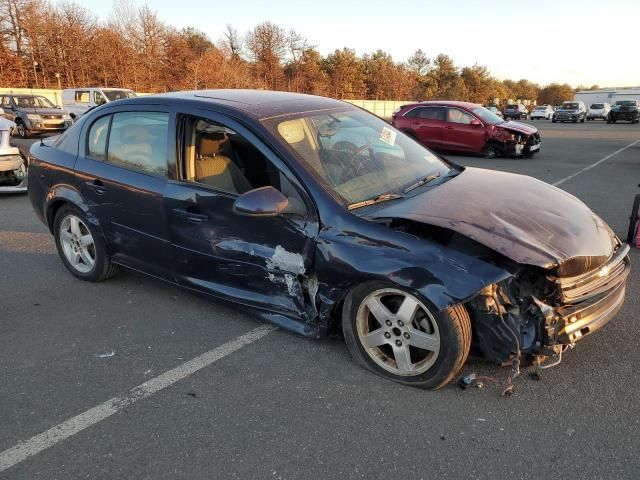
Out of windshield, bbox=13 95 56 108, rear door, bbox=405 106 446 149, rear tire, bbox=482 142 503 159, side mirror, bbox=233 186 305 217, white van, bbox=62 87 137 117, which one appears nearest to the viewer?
side mirror, bbox=233 186 305 217

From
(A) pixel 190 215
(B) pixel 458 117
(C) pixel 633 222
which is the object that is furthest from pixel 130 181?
(B) pixel 458 117

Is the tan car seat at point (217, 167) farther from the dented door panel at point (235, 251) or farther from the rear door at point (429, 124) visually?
the rear door at point (429, 124)

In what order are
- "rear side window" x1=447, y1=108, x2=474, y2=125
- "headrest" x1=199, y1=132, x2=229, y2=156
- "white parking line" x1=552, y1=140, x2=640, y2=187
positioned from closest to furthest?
"headrest" x1=199, y1=132, x2=229, y2=156 < "white parking line" x1=552, y1=140, x2=640, y2=187 < "rear side window" x1=447, y1=108, x2=474, y2=125

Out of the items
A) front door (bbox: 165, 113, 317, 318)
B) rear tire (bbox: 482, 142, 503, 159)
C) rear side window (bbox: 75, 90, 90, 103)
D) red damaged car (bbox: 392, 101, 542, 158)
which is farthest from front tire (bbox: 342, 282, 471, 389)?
rear side window (bbox: 75, 90, 90, 103)

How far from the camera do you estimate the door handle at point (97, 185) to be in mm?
4008

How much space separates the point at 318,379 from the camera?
2936mm

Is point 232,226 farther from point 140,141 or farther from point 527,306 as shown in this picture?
point 527,306

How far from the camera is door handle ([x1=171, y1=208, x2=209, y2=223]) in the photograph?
341 centimetres

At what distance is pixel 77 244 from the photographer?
4.50m

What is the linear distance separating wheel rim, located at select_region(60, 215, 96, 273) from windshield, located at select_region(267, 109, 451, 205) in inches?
87.4

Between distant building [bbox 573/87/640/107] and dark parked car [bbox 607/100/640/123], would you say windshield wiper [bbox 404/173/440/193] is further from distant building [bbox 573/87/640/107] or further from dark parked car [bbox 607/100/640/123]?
distant building [bbox 573/87/640/107]

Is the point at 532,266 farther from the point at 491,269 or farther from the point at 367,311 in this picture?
the point at 367,311

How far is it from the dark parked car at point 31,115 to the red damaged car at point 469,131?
12848 millimetres

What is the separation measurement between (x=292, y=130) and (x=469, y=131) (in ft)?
40.0
